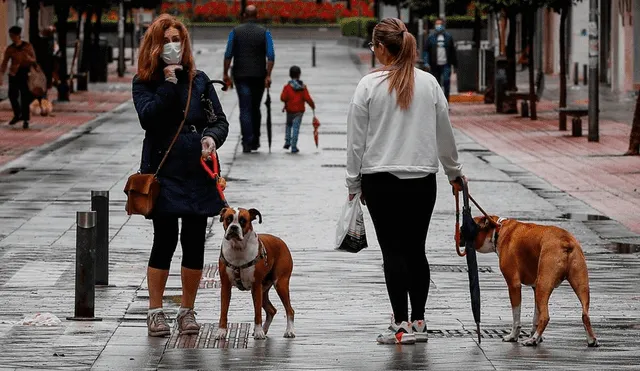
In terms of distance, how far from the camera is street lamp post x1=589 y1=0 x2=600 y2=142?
84.6ft

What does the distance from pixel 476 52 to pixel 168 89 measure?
32.5 meters

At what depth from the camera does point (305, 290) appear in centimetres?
1136

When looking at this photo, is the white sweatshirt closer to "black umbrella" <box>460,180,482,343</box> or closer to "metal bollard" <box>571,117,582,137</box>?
"black umbrella" <box>460,180,482,343</box>

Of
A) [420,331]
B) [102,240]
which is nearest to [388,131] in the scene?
[420,331]

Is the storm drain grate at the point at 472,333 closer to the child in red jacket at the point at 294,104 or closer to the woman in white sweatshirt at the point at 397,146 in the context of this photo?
the woman in white sweatshirt at the point at 397,146

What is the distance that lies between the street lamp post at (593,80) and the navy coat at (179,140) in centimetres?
1698

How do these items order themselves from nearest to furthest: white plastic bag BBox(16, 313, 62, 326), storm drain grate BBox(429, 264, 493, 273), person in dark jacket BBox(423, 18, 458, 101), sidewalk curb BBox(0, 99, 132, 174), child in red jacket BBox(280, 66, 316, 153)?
white plastic bag BBox(16, 313, 62, 326) → storm drain grate BBox(429, 264, 493, 273) → sidewalk curb BBox(0, 99, 132, 174) → child in red jacket BBox(280, 66, 316, 153) → person in dark jacket BBox(423, 18, 458, 101)

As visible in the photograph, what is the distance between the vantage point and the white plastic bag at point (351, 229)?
8977mm

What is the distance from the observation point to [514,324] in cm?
900

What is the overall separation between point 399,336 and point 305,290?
2427 millimetres

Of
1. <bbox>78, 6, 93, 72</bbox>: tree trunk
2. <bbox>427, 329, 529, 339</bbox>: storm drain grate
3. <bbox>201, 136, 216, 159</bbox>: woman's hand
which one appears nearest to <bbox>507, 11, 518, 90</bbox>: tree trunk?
<bbox>78, 6, 93, 72</bbox>: tree trunk

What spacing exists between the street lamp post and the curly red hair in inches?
670

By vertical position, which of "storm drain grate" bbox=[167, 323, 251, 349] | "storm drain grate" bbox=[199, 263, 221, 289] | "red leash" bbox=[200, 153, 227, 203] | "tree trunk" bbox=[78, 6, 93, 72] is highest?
"tree trunk" bbox=[78, 6, 93, 72]

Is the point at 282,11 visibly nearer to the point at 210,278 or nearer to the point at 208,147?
the point at 210,278
